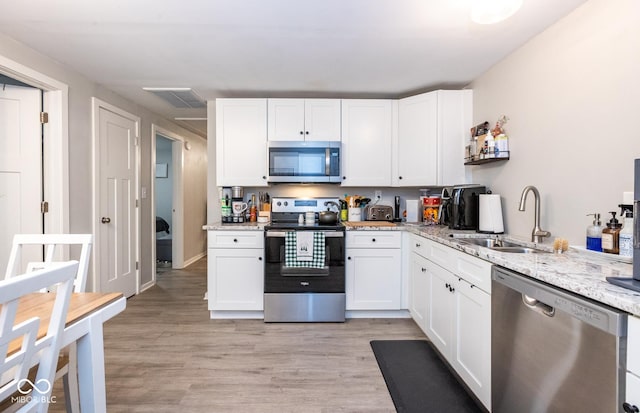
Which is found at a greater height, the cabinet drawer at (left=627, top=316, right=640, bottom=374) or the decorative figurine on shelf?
the decorative figurine on shelf

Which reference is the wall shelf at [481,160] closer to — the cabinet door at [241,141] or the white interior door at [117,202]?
the cabinet door at [241,141]

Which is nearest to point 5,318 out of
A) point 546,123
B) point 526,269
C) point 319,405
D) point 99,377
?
point 99,377

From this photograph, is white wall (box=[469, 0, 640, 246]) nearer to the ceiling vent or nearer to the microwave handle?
the microwave handle

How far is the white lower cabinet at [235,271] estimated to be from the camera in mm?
2812

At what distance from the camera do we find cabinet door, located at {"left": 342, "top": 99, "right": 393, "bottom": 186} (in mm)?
3123

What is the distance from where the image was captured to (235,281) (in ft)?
9.30

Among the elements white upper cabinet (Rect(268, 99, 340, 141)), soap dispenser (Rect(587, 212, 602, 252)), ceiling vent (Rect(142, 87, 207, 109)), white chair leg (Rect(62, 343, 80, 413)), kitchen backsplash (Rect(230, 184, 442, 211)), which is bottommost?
white chair leg (Rect(62, 343, 80, 413))

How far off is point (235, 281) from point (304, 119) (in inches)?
67.5

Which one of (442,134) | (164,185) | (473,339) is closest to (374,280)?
(473,339)

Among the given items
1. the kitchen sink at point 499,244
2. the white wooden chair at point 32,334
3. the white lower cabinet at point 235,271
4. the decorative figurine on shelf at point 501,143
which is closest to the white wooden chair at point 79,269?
the white wooden chair at point 32,334

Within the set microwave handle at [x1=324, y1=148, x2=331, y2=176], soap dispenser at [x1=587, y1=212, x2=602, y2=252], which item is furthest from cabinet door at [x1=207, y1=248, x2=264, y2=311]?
soap dispenser at [x1=587, y1=212, x2=602, y2=252]

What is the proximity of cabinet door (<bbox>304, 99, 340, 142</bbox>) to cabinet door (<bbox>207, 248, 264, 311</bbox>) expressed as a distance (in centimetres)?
134

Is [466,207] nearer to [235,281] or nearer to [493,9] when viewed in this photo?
[493,9]

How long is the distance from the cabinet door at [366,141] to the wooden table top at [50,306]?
232 centimetres
